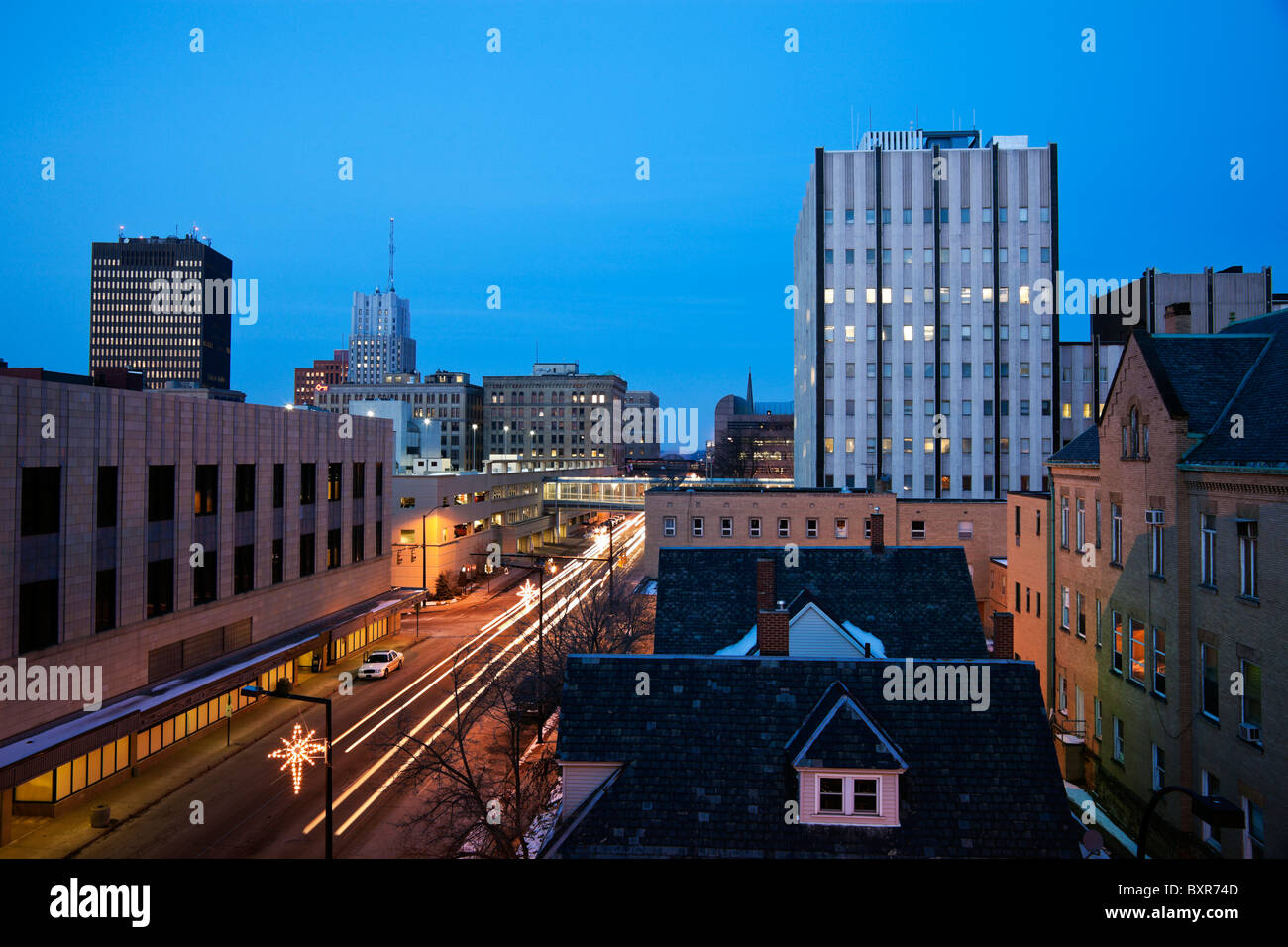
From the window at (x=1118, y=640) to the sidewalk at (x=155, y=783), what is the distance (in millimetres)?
29856

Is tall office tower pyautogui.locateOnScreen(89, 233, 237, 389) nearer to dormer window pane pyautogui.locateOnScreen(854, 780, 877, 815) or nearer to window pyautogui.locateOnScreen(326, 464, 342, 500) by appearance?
window pyautogui.locateOnScreen(326, 464, 342, 500)

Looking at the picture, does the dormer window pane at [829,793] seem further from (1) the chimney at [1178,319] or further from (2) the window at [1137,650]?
(1) the chimney at [1178,319]

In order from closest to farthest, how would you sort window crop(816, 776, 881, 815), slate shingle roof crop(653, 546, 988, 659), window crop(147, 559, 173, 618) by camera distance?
window crop(816, 776, 881, 815), slate shingle roof crop(653, 546, 988, 659), window crop(147, 559, 173, 618)

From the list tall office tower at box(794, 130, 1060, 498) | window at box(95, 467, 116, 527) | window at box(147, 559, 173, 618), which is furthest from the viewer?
tall office tower at box(794, 130, 1060, 498)

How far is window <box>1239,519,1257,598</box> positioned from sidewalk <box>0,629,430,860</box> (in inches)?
1159

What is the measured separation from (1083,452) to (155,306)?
183 metres

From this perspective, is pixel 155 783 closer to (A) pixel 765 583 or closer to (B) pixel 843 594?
(A) pixel 765 583

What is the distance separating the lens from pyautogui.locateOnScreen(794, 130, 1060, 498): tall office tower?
64.1 metres

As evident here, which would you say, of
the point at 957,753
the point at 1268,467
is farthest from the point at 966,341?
the point at 957,753

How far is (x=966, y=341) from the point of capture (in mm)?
64688

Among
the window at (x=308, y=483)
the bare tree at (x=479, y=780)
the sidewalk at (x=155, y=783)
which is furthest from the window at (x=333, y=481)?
the bare tree at (x=479, y=780)

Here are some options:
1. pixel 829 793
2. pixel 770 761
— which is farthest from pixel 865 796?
pixel 770 761

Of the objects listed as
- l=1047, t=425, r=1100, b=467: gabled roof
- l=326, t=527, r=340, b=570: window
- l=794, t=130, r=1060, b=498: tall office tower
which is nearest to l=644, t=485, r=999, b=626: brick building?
l=794, t=130, r=1060, b=498: tall office tower
